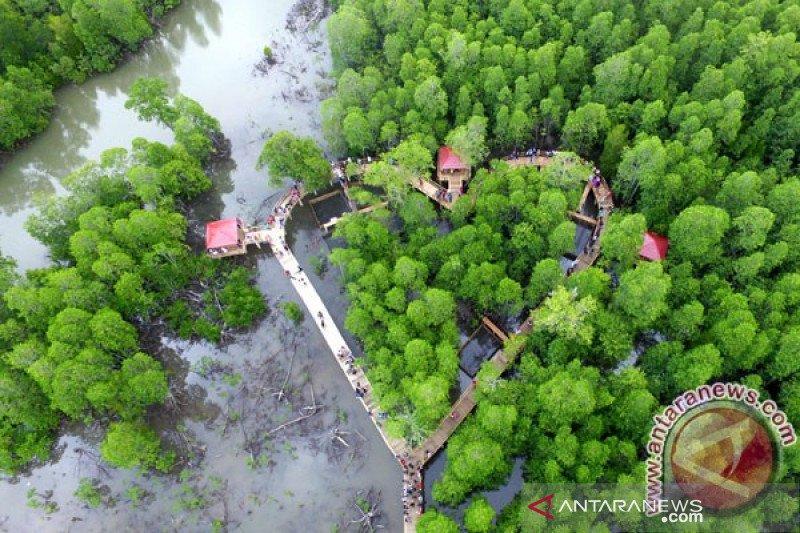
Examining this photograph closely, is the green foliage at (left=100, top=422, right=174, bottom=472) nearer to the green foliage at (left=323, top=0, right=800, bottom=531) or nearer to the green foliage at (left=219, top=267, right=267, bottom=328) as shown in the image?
the green foliage at (left=219, top=267, right=267, bottom=328)

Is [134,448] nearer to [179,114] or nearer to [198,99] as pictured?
[179,114]

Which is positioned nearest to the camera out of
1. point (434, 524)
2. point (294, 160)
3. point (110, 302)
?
point (434, 524)

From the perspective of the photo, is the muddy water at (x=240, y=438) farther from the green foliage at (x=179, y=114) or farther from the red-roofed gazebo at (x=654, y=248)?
the red-roofed gazebo at (x=654, y=248)

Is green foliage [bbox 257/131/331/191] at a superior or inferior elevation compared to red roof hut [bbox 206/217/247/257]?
superior

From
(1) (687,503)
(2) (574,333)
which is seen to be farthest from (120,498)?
(1) (687,503)

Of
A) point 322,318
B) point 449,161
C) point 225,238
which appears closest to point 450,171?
Answer: point 449,161

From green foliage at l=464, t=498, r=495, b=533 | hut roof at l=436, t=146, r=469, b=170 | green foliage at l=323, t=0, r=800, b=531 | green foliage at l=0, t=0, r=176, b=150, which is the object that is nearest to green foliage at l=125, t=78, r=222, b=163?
green foliage at l=323, t=0, r=800, b=531

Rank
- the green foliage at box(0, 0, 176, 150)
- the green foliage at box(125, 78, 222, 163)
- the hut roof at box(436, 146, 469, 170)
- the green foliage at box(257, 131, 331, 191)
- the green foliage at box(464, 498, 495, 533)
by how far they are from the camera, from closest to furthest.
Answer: the green foliage at box(464, 498, 495, 533) → the green foliage at box(257, 131, 331, 191) → the hut roof at box(436, 146, 469, 170) → the green foliage at box(125, 78, 222, 163) → the green foliage at box(0, 0, 176, 150)
